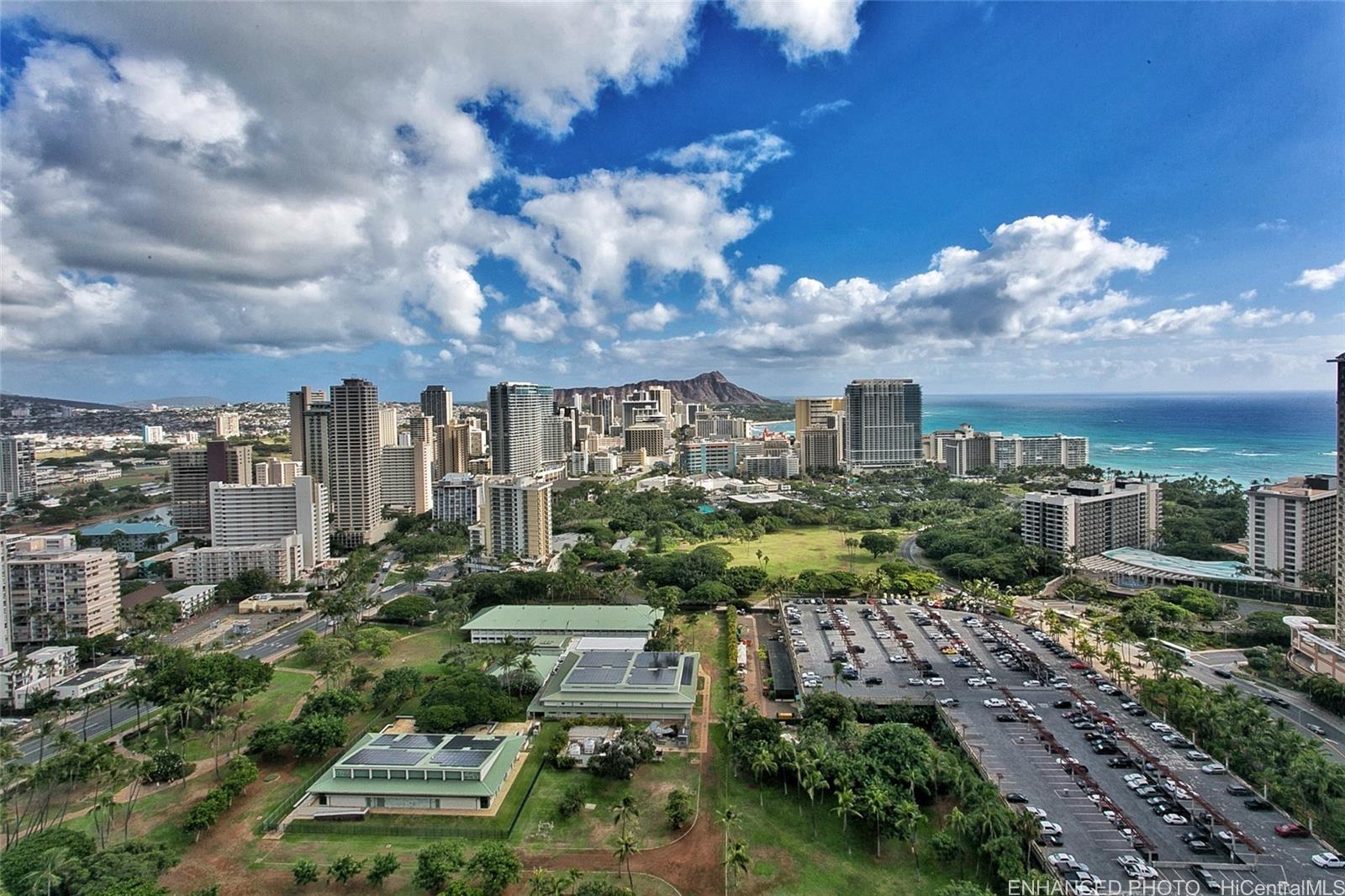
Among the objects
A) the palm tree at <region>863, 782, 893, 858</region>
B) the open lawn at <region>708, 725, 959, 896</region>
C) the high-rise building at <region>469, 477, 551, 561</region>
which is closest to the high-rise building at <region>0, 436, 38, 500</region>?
the high-rise building at <region>469, 477, 551, 561</region>

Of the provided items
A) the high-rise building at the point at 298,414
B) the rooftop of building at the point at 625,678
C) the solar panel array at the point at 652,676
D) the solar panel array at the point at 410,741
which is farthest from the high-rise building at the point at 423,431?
the solar panel array at the point at 410,741

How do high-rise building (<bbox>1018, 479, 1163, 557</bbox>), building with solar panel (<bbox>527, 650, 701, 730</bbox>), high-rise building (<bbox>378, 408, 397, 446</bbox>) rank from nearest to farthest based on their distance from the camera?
building with solar panel (<bbox>527, 650, 701, 730</bbox>)
high-rise building (<bbox>1018, 479, 1163, 557</bbox>)
high-rise building (<bbox>378, 408, 397, 446</bbox>)

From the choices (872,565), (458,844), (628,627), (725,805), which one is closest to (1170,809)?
(725,805)

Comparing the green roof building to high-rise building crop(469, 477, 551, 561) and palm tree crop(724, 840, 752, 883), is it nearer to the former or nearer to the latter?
high-rise building crop(469, 477, 551, 561)

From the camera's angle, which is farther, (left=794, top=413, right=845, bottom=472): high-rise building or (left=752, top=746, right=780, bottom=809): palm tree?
(left=794, top=413, right=845, bottom=472): high-rise building

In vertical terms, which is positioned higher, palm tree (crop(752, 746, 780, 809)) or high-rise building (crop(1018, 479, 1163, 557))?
high-rise building (crop(1018, 479, 1163, 557))

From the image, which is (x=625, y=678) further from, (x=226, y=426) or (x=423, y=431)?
(x=226, y=426)

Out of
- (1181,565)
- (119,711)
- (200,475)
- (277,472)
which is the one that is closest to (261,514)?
(277,472)
